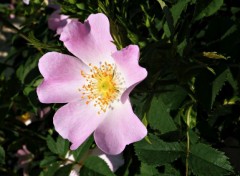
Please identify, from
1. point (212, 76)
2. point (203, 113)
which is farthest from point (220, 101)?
point (212, 76)

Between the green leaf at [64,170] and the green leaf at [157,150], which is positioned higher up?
the green leaf at [157,150]

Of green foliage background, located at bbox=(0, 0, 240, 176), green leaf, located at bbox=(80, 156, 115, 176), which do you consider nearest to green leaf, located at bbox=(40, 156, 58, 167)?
green foliage background, located at bbox=(0, 0, 240, 176)

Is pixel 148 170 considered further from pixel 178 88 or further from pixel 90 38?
pixel 90 38

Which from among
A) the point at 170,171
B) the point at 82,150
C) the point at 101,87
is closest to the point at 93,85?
the point at 101,87

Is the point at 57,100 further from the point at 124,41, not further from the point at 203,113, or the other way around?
the point at 203,113

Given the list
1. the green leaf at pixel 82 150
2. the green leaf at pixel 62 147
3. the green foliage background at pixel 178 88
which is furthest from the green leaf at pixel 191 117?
the green leaf at pixel 62 147

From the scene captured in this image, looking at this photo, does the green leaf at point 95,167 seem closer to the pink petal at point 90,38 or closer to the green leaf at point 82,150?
the green leaf at point 82,150

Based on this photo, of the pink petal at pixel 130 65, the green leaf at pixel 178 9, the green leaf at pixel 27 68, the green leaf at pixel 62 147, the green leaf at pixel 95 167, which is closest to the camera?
the pink petal at pixel 130 65

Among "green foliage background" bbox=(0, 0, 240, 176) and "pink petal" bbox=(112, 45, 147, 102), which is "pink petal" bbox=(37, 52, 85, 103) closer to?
"green foliage background" bbox=(0, 0, 240, 176)
